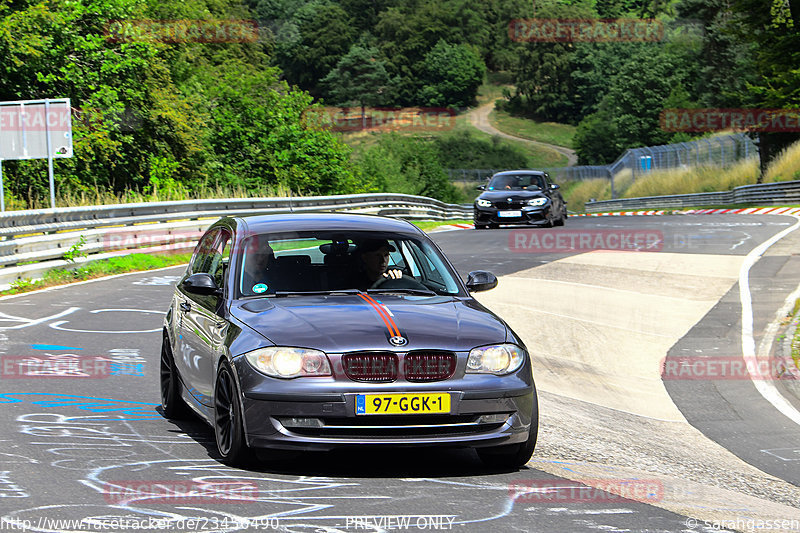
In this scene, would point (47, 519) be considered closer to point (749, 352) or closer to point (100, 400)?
point (100, 400)

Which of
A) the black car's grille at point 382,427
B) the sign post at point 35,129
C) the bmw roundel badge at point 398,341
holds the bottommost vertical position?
the black car's grille at point 382,427

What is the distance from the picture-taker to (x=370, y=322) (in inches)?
249

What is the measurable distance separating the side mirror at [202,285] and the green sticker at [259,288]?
0.27 meters

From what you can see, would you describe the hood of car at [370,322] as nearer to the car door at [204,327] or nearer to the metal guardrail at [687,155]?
the car door at [204,327]

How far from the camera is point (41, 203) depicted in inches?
1030

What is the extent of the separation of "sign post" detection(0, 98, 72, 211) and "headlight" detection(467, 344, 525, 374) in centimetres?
1643

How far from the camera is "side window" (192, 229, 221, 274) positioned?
8.14m

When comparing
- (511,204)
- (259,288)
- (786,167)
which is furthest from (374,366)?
(786,167)

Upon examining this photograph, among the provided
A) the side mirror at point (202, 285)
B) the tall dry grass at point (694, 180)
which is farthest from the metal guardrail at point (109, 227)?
the tall dry grass at point (694, 180)

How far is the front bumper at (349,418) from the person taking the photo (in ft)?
19.6

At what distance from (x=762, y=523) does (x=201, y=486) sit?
2.81m

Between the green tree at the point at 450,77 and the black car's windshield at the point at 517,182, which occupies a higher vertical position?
the green tree at the point at 450,77

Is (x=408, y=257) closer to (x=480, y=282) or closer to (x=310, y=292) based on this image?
(x=480, y=282)

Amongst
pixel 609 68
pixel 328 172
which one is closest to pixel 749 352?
pixel 328 172
